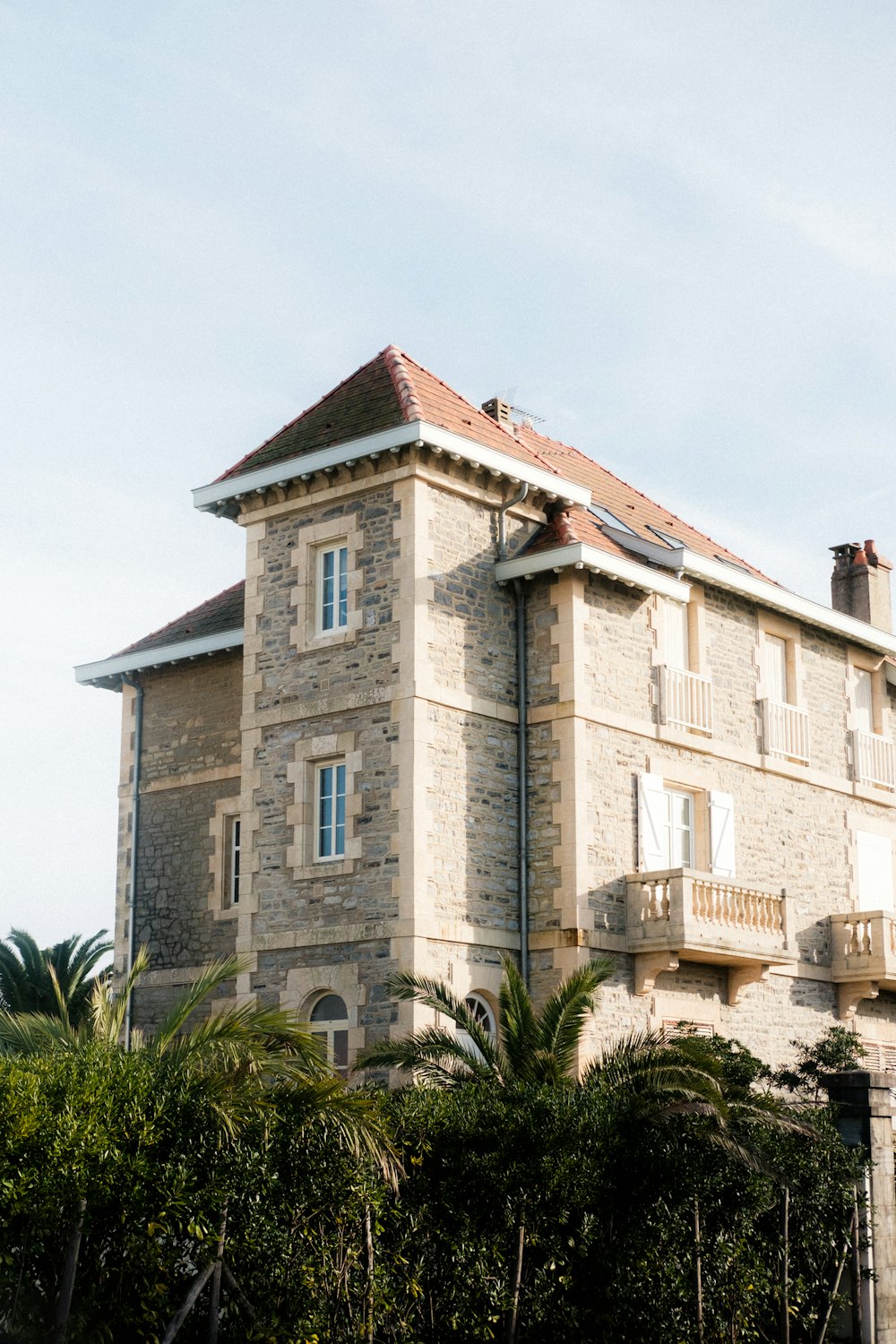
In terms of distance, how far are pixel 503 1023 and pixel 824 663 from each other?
10.6m

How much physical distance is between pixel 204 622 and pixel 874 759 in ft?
33.1

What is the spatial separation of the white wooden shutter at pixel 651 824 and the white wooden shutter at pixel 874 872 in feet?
15.7

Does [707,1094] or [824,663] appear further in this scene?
[824,663]

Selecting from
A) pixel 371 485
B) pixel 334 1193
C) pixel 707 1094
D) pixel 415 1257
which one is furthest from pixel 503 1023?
pixel 371 485

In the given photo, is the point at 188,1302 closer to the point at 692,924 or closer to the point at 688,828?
the point at 692,924

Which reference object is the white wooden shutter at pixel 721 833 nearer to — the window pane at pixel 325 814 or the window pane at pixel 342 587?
the window pane at pixel 325 814

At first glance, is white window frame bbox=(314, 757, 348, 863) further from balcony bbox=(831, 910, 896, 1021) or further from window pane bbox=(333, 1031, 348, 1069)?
balcony bbox=(831, 910, 896, 1021)

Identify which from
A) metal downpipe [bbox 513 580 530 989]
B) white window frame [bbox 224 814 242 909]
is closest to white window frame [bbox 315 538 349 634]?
metal downpipe [bbox 513 580 530 989]

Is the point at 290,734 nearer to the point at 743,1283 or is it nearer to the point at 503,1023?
the point at 503,1023

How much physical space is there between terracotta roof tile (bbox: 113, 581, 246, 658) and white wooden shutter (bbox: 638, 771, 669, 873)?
20.5ft

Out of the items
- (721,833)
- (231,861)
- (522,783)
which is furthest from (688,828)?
(231,861)

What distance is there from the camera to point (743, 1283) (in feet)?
50.1

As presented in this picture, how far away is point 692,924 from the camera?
65.9 feet

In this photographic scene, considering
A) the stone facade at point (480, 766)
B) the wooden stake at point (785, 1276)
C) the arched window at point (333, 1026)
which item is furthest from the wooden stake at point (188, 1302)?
the arched window at point (333, 1026)
